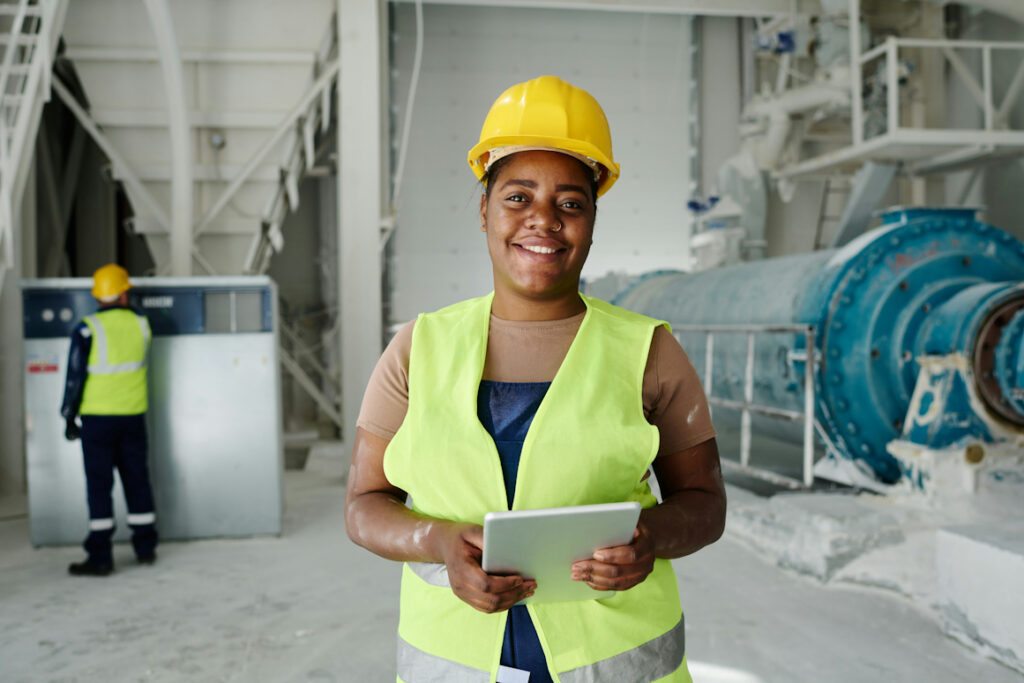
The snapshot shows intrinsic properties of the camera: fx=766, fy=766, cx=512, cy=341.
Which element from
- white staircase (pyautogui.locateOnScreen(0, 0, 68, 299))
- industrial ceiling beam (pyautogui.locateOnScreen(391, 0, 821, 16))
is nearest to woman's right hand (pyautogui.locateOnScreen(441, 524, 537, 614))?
white staircase (pyautogui.locateOnScreen(0, 0, 68, 299))

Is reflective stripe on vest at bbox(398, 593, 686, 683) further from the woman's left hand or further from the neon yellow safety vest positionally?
the woman's left hand

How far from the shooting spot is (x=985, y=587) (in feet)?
10.4

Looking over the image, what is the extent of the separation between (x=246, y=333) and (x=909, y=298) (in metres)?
4.22

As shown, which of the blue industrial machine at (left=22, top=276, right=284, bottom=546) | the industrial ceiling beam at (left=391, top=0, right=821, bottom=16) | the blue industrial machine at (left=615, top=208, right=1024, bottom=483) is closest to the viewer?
the blue industrial machine at (left=615, top=208, right=1024, bottom=483)

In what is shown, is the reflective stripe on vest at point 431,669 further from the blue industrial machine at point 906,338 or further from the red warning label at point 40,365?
the red warning label at point 40,365

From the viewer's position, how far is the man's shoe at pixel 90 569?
14.7 feet

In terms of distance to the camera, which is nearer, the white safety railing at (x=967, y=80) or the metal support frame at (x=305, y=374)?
the white safety railing at (x=967, y=80)

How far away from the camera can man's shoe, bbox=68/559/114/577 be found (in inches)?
177

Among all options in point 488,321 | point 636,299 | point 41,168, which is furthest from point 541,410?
point 41,168

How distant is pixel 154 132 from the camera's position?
6242 mm

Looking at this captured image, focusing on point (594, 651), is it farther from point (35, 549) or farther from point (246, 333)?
point (35, 549)

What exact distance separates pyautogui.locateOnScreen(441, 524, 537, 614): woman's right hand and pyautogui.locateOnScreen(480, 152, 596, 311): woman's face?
44 cm

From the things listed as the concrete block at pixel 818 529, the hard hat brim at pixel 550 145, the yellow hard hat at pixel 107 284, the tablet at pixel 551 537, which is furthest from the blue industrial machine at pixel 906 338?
the yellow hard hat at pixel 107 284

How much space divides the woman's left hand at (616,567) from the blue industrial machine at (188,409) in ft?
14.7
